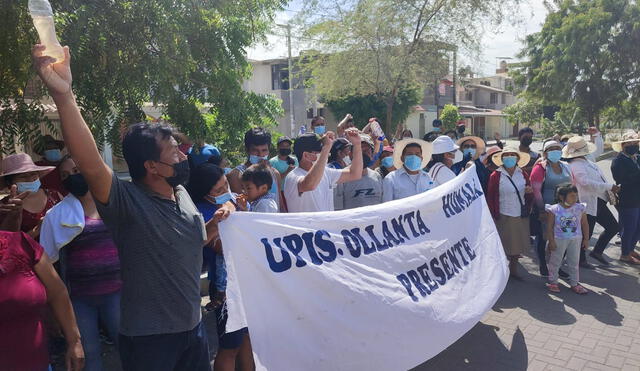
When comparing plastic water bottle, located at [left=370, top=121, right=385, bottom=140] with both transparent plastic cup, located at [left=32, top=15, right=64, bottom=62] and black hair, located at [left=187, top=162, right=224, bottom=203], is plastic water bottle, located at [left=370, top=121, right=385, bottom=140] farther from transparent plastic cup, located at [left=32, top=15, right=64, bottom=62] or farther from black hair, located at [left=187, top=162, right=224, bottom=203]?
transparent plastic cup, located at [left=32, top=15, right=64, bottom=62]

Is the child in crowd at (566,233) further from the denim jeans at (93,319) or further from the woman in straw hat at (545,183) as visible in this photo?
the denim jeans at (93,319)

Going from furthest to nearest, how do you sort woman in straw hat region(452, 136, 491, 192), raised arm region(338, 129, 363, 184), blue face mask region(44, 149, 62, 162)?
woman in straw hat region(452, 136, 491, 192)
blue face mask region(44, 149, 62, 162)
raised arm region(338, 129, 363, 184)

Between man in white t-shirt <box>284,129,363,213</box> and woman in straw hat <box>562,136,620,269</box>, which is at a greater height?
man in white t-shirt <box>284,129,363,213</box>

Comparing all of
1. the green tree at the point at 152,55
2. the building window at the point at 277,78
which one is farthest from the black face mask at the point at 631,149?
the building window at the point at 277,78

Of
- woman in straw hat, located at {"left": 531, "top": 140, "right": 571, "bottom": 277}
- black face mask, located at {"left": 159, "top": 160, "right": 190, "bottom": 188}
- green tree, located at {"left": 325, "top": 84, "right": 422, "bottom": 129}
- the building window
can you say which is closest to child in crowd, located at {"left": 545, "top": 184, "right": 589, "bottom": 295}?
woman in straw hat, located at {"left": 531, "top": 140, "right": 571, "bottom": 277}

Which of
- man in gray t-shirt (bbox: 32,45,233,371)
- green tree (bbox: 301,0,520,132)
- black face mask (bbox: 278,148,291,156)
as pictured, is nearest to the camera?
man in gray t-shirt (bbox: 32,45,233,371)

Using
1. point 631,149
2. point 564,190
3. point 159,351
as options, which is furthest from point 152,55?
point 631,149

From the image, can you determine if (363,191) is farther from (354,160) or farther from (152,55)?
(152,55)

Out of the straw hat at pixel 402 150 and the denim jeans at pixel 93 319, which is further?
the straw hat at pixel 402 150

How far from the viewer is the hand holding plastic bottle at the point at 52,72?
5.92 ft

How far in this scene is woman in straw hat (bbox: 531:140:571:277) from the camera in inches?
246

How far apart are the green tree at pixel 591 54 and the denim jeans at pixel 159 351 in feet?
85.7

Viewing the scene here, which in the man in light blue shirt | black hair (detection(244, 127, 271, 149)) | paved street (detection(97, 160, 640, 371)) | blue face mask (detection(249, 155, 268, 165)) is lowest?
paved street (detection(97, 160, 640, 371))

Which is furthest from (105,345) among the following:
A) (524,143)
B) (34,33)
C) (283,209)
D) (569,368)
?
(524,143)
